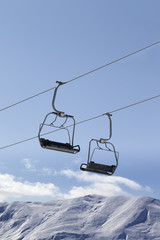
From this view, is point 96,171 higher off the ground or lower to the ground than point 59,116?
lower

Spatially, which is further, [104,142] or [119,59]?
[104,142]

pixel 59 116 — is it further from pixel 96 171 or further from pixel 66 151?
pixel 96 171

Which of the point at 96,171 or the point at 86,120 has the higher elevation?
the point at 86,120

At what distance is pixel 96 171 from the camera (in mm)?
16297

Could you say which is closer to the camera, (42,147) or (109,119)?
(42,147)

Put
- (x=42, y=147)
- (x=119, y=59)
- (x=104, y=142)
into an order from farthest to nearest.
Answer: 1. (x=104, y=142)
2. (x=42, y=147)
3. (x=119, y=59)

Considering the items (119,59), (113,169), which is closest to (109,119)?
(113,169)

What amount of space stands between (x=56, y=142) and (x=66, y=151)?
1.57ft

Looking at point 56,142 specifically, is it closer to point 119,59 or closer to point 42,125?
point 42,125

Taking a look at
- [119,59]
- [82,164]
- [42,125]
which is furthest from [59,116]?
[119,59]

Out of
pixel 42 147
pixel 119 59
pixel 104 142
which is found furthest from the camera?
pixel 104 142

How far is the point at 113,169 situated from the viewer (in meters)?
16.4

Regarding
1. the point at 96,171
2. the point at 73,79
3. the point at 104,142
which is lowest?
the point at 96,171

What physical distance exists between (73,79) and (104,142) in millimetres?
2815
